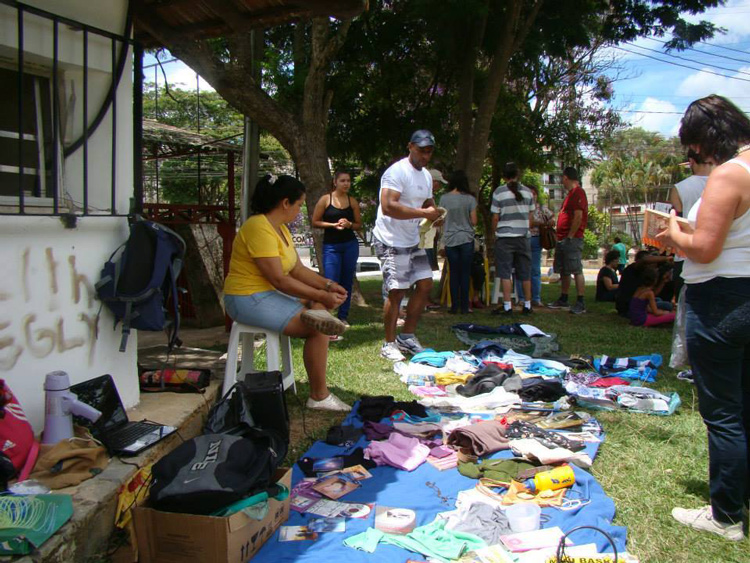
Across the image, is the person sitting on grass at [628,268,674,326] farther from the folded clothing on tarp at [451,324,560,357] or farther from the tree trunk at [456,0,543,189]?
the tree trunk at [456,0,543,189]

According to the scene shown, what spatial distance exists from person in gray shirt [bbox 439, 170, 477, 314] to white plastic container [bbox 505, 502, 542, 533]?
5.73 meters

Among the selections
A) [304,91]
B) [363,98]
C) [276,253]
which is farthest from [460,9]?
[276,253]

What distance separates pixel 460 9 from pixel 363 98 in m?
3.39

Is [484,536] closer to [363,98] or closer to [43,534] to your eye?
[43,534]

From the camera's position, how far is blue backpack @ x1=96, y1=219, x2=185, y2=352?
3.22 m

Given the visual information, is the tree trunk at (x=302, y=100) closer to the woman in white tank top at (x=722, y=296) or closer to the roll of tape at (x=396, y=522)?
the roll of tape at (x=396, y=522)

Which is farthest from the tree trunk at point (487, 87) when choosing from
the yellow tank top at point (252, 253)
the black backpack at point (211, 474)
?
the black backpack at point (211, 474)

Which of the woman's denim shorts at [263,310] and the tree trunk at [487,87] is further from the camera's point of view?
the tree trunk at [487,87]

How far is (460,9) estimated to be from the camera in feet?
28.6

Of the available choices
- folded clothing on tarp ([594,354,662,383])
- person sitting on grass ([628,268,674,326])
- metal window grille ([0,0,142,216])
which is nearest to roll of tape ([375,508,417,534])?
metal window grille ([0,0,142,216])

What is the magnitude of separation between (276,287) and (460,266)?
471cm

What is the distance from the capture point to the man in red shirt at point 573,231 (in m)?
8.76

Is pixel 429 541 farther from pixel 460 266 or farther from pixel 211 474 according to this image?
pixel 460 266

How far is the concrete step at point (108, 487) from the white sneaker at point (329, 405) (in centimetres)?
69
